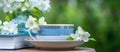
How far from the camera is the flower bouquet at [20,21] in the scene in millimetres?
1556

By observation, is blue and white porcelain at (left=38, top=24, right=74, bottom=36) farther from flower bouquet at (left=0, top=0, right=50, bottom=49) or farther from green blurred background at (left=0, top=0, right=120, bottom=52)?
green blurred background at (left=0, top=0, right=120, bottom=52)

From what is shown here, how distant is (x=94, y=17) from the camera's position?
3.74 metres

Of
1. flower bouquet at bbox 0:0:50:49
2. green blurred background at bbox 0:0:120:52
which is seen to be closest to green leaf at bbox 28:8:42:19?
flower bouquet at bbox 0:0:50:49

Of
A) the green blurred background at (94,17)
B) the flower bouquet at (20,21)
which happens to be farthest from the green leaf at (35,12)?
the green blurred background at (94,17)

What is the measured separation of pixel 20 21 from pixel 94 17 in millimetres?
2160

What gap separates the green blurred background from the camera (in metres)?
3.61

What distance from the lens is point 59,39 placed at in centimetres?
157

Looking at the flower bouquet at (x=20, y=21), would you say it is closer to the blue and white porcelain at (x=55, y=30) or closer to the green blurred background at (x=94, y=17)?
the blue and white porcelain at (x=55, y=30)

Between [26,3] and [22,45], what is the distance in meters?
0.17

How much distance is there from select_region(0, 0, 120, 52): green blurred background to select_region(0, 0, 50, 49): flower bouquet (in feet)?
6.03

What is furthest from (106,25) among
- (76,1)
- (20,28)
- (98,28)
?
(20,28)

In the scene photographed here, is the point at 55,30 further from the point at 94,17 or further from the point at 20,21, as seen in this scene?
the point at 94,17

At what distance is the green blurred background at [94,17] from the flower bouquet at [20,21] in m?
1.84

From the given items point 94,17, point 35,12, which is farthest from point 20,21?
point 94,17
